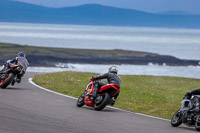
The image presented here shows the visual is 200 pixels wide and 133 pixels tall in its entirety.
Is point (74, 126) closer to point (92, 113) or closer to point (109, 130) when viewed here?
point (109, 130)

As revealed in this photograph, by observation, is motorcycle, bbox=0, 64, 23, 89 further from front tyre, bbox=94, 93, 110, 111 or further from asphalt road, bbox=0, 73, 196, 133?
front tyre, bbox=94, 93, 110, 111

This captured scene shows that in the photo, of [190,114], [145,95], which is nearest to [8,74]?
[145,95]

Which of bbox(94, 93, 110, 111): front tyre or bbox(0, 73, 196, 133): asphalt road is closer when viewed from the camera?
bbox(0, 73, 196, 133): asphalt road

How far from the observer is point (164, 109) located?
18.0 metres

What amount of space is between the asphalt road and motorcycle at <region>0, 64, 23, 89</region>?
7.51 ft

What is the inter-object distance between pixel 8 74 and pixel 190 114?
960cm

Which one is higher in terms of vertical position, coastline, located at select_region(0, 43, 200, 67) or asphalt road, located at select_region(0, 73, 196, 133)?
coastline, located at select_region(0, 43, 200, 67)

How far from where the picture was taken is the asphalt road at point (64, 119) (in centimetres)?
1171


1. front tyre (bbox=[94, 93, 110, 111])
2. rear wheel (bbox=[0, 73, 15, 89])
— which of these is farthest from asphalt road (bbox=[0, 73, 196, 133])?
rear wheel (bbox=[0, 73, 15, 89])

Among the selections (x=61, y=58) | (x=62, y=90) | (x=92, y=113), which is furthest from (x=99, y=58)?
(x=92, y=113)

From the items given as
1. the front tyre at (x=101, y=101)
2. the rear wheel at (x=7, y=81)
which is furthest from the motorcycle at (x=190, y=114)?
the rear wheel at (x=7, y=81)

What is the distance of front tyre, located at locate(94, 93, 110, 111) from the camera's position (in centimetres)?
1556

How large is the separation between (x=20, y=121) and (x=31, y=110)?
224 cm

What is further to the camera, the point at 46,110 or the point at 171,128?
the point at 46,110
